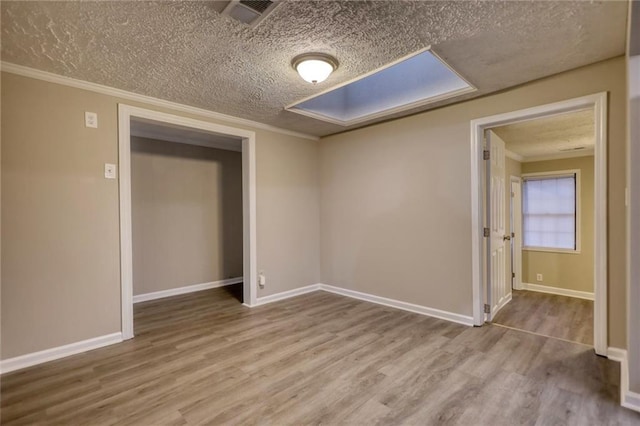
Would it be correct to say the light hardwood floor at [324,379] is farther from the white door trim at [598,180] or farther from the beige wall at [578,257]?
the beige wall at [578,257]

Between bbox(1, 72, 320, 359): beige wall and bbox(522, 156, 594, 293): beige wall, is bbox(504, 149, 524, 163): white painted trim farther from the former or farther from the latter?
→ bbox(1, 72, 320, 359): beige wall

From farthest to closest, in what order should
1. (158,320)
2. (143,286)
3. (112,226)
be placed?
1. (143,286)
2. (158,320)
3. (112,226)

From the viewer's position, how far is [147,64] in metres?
2.49

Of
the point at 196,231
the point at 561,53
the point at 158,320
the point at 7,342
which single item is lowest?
the point at 158,320

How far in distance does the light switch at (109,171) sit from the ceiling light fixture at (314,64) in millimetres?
2039

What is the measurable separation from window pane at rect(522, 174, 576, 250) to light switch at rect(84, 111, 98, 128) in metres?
6.73

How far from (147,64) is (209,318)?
2.76 m

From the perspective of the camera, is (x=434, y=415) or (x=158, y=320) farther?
(x=158, y=320)

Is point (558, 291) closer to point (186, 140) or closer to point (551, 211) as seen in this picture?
point (551, 211)

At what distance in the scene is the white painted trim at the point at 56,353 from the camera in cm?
245

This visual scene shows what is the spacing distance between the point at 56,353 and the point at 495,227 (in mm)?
4648

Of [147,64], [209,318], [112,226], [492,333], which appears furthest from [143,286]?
[492,333]

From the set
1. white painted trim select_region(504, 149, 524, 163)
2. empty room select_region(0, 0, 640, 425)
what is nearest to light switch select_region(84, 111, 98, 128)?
empty room select_region(0, 0, 640, 425)

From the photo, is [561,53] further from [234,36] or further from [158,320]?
[158,320]
